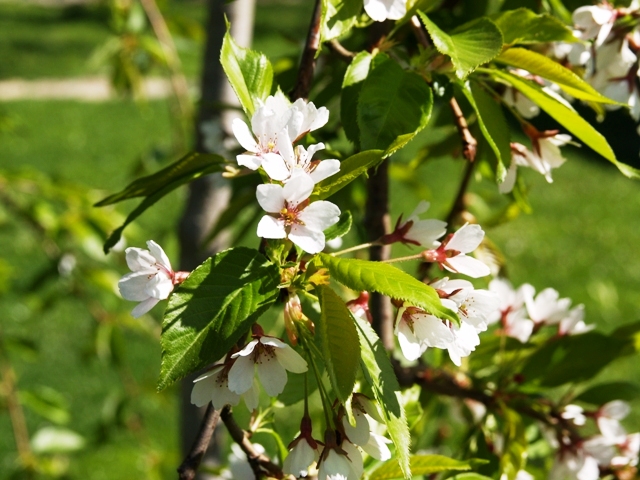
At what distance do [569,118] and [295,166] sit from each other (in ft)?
0.96

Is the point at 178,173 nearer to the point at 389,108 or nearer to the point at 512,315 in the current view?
the point at 389,108

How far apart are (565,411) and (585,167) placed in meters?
5.97

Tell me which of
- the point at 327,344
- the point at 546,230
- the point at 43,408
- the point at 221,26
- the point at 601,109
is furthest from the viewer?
the point at 546,230

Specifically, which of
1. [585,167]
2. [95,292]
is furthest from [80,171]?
[585,167]

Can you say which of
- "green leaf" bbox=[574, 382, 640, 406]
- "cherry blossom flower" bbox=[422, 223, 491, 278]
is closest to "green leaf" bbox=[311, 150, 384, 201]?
"cherry blossom flower" bbox=[422, 223, 491, 278]

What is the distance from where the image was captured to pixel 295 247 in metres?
0.73

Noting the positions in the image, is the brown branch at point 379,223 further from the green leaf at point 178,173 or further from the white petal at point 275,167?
the white petal at point 275,167

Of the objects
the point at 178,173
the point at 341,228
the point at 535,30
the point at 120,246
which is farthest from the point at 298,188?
the point at 120,246

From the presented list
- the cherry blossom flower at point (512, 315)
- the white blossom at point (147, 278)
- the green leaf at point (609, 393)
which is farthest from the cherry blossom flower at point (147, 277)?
the green leaf at point (609, 393)

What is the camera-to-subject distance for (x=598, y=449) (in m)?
1.03

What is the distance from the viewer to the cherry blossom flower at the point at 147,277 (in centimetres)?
70

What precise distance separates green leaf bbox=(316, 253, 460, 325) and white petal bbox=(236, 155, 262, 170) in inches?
3.9

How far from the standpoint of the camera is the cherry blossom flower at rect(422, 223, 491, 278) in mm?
746

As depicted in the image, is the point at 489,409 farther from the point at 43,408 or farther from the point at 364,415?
the point at 43,408
